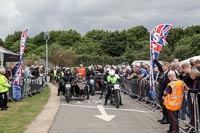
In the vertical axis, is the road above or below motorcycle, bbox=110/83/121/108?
below

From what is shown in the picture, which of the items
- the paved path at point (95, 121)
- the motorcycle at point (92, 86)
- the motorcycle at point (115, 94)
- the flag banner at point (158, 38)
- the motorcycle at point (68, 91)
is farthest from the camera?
the motorcycle at point (92, 86)

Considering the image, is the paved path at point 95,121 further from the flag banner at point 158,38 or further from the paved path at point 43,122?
the flag banner at point 158,38

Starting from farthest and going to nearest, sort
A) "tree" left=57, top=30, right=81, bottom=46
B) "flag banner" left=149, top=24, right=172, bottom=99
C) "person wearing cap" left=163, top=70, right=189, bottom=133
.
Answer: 1. "tree" left=57, top=30, right=81, bottom=46
2. "flag banner" left=149, top=24, right=172, bottom=99
3. "person wearing cap" left=163, top=70, right=189, bottom=133

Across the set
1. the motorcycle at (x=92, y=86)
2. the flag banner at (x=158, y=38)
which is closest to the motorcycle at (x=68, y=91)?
the motorcycle at (x=92, y=86)

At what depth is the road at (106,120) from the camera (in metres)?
9.93

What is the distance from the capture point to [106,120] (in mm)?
11617

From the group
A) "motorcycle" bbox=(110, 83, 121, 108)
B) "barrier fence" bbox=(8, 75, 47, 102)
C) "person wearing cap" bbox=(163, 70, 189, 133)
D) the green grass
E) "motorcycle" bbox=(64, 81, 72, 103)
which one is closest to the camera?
"person wearing cap" bbox=(163, 70, 189, 133)

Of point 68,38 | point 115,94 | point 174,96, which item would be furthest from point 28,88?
point 68,38

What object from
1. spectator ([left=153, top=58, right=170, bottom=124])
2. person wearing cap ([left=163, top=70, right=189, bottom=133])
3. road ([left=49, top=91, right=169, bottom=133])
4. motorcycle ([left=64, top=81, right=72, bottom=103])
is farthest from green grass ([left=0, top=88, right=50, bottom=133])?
spectator ([left=153, top=58, right=170, bottom=124])

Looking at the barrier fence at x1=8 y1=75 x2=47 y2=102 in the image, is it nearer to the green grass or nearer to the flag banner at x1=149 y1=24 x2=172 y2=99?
the green grass

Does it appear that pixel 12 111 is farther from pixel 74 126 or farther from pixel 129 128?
pixel 129 128

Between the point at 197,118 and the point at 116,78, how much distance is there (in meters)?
7.95

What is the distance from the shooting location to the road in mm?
9930

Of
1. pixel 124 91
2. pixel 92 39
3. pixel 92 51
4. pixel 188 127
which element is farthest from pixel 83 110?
pixel 92 39
